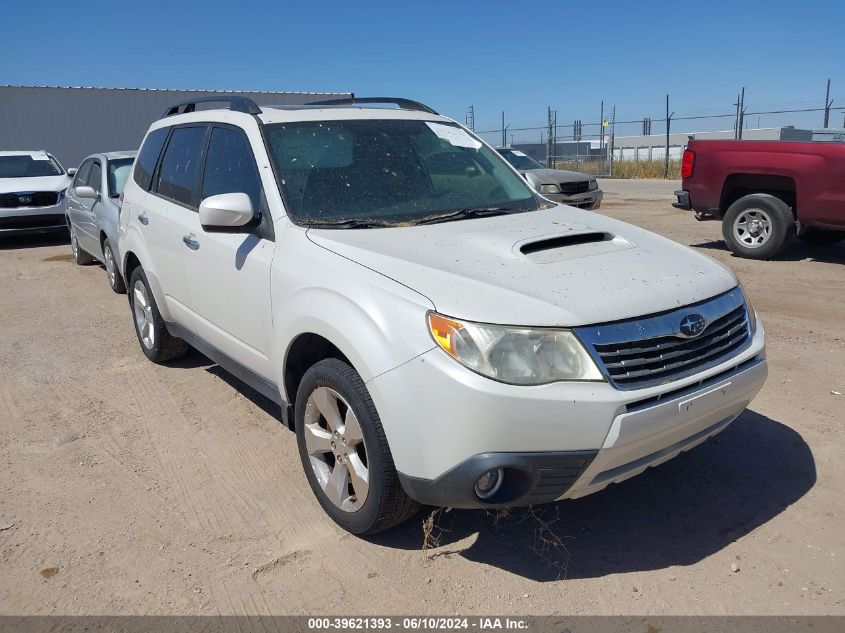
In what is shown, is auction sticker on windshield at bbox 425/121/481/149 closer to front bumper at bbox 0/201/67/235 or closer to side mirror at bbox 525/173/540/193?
side mirror at bbox 525/173/540/193

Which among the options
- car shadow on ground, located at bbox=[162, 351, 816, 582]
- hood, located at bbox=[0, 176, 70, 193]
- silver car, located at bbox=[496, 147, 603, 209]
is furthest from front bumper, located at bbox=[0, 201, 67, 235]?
car shadow on ground, located at bbox=[162, 351, 816, 582]

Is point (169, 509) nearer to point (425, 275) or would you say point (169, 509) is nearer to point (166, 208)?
point (425, 275)

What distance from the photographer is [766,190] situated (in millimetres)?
8914

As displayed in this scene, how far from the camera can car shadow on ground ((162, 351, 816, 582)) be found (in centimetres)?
293

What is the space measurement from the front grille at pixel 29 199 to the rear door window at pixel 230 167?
9892mm

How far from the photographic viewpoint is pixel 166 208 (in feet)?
15.2

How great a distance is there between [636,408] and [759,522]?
1.14m

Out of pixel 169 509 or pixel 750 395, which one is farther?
pixel 169 509

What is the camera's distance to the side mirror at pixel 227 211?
3.29 metres

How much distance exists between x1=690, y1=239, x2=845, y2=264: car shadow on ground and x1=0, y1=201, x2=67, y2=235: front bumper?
10.7 m

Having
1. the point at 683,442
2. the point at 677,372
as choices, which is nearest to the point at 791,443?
the point at 683,442

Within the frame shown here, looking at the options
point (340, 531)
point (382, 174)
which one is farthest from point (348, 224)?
point (340, 531)

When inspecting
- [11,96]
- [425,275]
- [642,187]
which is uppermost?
[11,96]

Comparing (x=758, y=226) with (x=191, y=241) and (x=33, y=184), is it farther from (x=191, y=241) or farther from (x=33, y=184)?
(x=33, y=184)
